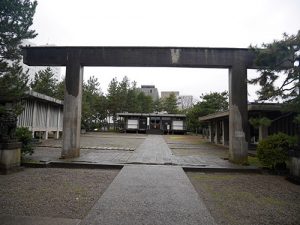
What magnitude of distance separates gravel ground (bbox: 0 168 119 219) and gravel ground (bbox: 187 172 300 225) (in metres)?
2.64

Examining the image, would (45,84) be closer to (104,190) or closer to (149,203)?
(104,190)

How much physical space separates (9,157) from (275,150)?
9.28 m

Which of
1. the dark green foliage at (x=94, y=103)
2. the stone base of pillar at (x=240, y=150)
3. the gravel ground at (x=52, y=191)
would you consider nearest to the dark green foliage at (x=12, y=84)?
the gravel ground at (x=52, y=191)

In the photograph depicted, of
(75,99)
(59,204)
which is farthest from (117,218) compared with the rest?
(75,99)

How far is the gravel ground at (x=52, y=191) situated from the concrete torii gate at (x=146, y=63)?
9.49 ft

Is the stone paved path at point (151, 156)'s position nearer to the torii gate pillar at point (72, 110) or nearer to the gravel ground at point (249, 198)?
the gravel ground at point (249, 198)

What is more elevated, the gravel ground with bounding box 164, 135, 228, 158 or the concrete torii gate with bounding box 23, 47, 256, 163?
the concrete torii gate with bounding box 23, 47, 256, 163

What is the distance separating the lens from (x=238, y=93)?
1073cm

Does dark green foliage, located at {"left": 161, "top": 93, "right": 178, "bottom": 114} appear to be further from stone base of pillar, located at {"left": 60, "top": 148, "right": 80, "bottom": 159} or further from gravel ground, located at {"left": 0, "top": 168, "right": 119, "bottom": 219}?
gravel ground, located at {"left": 0, "top": 168, "right": 119, "bottom": 219}

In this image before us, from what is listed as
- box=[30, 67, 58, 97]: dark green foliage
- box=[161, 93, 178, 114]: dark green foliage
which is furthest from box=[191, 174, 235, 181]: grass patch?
box=[161, 93, 178, 114]: dark green foliage

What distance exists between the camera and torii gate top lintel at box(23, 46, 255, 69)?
10.9m

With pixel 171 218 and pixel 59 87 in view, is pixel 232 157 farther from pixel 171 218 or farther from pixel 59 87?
pixel 59 87

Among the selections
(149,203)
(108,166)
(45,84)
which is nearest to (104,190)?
(149,203)

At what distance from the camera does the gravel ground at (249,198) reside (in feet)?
15.2
